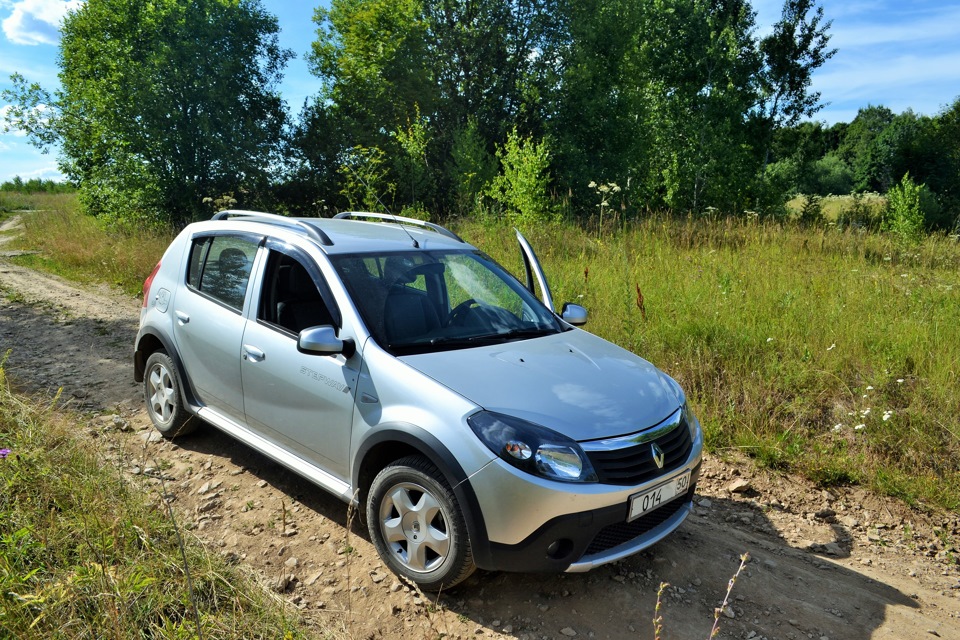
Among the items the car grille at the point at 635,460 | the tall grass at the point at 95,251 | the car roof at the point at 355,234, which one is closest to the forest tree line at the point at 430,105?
the tall grass at the point at 95,251

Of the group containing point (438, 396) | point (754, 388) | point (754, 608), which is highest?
A: point (438, 396)

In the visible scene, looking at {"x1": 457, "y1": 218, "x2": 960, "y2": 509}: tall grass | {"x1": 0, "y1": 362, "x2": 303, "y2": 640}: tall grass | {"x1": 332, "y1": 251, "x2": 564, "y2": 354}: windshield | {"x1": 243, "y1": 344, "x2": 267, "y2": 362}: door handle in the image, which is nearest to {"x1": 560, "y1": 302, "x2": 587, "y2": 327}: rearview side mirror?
{"x1": 332, "y1": 251, "x2": 564, "y2": 354}: windshield

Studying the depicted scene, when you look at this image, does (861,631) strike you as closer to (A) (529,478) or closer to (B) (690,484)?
(B) (690,484)

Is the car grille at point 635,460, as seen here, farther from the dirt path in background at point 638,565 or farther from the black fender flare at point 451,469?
the dirt path in background at point 638,565

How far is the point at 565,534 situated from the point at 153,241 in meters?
14.2

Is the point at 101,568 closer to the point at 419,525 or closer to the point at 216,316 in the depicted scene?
the point at 419,525

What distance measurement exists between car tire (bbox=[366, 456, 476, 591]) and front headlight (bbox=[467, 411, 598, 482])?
335 millimetres

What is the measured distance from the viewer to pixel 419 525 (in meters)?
3.18

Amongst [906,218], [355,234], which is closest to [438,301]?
[355,234]

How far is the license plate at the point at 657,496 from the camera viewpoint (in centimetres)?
308

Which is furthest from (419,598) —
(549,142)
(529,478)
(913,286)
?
(549,142)

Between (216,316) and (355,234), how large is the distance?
1144 millimetres

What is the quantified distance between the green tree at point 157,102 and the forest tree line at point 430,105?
0.06 m

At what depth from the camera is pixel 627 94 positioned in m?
24.2
